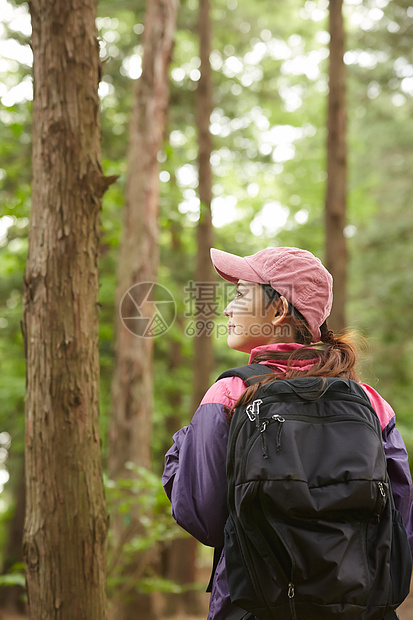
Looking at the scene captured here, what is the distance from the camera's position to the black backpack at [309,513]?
160cm

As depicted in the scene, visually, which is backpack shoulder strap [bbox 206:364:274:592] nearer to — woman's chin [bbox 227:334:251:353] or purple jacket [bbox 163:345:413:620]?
purple jacket [bbox 163:345:413:620]

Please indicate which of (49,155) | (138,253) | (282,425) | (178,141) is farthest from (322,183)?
(282,425)

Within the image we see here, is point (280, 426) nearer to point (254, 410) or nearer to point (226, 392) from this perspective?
point (254, 410)

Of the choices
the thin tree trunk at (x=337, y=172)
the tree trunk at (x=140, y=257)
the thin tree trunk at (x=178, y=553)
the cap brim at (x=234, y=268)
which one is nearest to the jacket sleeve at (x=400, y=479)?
the cap brim at (x=234, y=268)

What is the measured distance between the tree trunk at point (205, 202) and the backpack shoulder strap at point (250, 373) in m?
7.63

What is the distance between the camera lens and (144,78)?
308 inches

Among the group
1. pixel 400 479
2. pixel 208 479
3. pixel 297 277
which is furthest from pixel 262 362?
pixel 400 479

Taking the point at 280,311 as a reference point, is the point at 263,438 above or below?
below

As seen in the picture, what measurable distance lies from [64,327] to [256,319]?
92 cm

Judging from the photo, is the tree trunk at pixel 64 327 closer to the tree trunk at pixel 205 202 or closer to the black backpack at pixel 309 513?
the black backpack at pixel 309 513

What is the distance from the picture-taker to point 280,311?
2107 mm

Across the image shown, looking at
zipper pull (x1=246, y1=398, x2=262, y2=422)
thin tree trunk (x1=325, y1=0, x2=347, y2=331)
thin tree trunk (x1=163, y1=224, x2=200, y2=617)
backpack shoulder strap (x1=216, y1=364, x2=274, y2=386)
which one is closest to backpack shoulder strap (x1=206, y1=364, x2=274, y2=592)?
backpack shoulder strap (x1=216, y1=364, x2=274, y2=386)

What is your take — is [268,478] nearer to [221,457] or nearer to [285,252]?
[221,457]

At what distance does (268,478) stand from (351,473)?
0.25m
